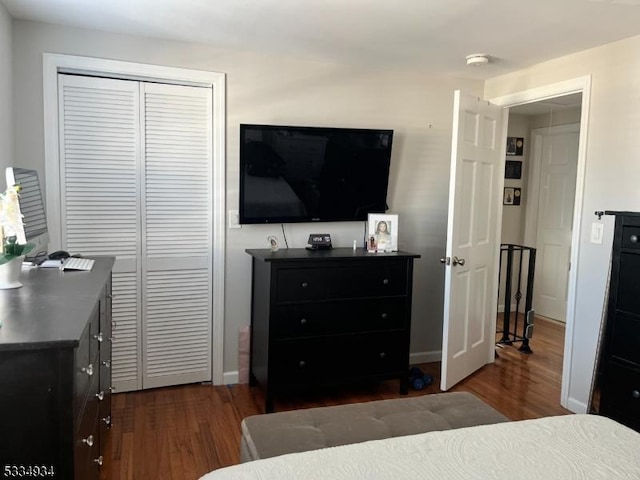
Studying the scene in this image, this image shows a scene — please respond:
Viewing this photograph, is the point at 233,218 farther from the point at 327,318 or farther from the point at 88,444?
the point at 88,444

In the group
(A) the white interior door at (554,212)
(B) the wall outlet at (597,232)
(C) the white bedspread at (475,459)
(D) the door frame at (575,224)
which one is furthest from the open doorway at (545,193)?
(C) the white bedspread at (475,459)

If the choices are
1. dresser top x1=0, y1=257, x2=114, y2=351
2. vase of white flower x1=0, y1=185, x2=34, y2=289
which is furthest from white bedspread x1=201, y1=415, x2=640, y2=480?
vase of white flower x1=0, y1=185, x2=34, y2=289

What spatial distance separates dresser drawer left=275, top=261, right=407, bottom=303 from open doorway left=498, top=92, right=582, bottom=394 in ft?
9.20

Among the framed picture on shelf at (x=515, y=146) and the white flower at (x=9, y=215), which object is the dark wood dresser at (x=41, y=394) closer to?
the white flower at (x=9, y=215)

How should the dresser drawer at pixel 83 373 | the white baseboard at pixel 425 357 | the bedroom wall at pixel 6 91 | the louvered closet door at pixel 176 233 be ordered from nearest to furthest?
1. the dresser drawer at pixel 83 373
2. the bedroom wall at pixel 6 91
3. the louvered closet door at pixel 176 233
4. the white baseboard at pixel 425 357

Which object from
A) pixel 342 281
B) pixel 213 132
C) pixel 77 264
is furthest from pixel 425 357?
pixel 77 264

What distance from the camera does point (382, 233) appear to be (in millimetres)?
3645

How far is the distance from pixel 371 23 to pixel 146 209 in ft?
5.92

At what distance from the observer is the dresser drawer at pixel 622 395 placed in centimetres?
253

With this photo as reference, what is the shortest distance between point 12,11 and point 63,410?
2.42 meters

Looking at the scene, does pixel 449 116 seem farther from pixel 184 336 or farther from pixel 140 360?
pixel 140 360

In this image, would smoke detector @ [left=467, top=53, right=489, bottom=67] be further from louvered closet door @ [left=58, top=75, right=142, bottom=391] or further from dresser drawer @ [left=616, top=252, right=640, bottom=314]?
louvered closet door @ [left=58, top=75, right=142, bottom=391]

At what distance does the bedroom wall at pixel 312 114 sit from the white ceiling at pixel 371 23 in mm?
121

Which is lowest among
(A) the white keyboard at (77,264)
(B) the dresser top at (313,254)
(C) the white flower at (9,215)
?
(B) the dresser top at (313,254)
